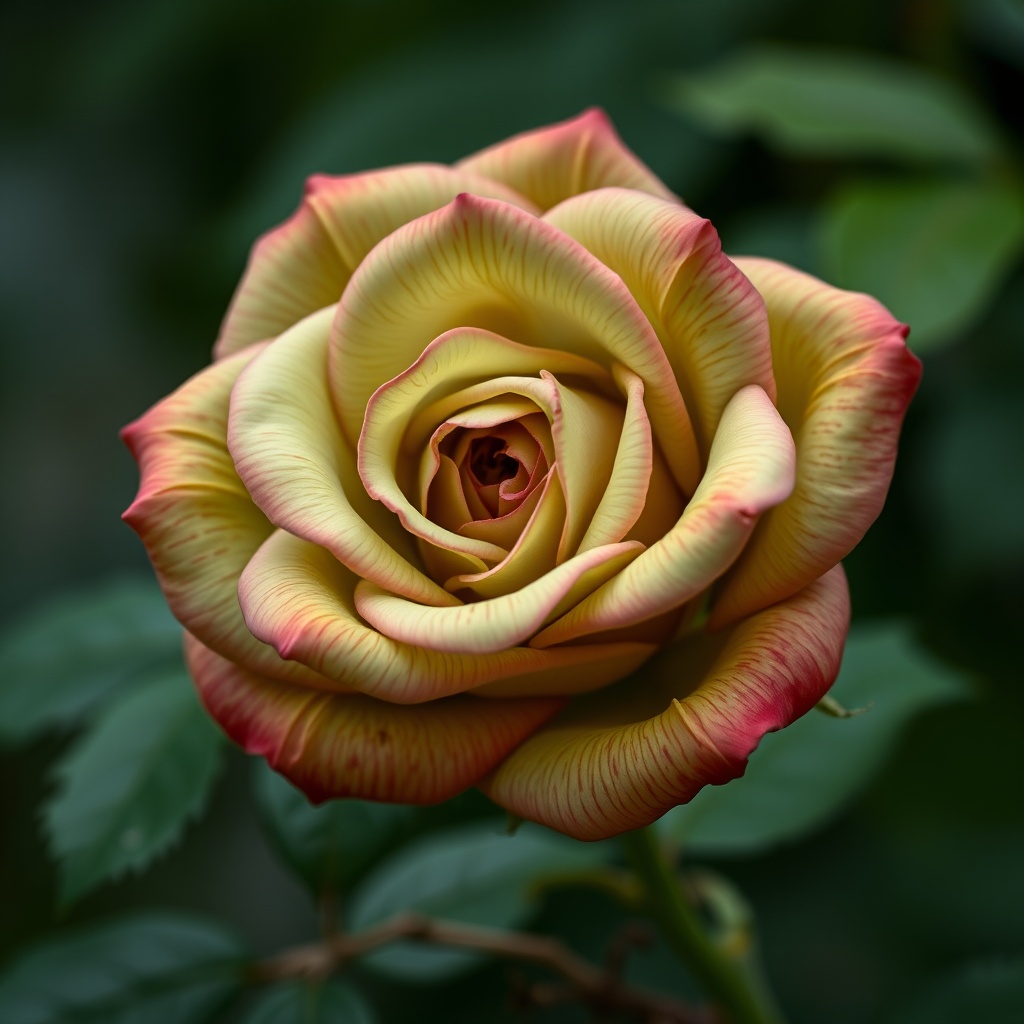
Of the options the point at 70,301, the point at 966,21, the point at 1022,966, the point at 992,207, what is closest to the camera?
the point at 1022,966

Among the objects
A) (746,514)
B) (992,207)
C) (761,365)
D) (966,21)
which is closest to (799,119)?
(992,207)

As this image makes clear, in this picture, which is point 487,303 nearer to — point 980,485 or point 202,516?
point 202,516

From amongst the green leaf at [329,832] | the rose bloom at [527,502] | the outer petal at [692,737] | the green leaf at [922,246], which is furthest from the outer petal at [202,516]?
the green leaf at [922,246]

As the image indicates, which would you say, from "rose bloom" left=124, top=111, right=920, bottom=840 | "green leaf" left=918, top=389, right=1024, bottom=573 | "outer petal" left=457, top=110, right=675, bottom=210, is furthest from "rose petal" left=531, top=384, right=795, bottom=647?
"green leaf" left=918, top=389, right=1024, bottom=573

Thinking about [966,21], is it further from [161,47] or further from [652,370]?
[161,47]

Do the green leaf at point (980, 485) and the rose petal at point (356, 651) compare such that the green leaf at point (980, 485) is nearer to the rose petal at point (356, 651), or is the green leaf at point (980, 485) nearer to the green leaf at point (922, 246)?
the green leaf at point (922, 246)

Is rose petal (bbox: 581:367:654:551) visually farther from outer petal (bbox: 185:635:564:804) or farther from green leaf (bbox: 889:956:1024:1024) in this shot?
green leaf (bbox: 889:956:1024:1024)
